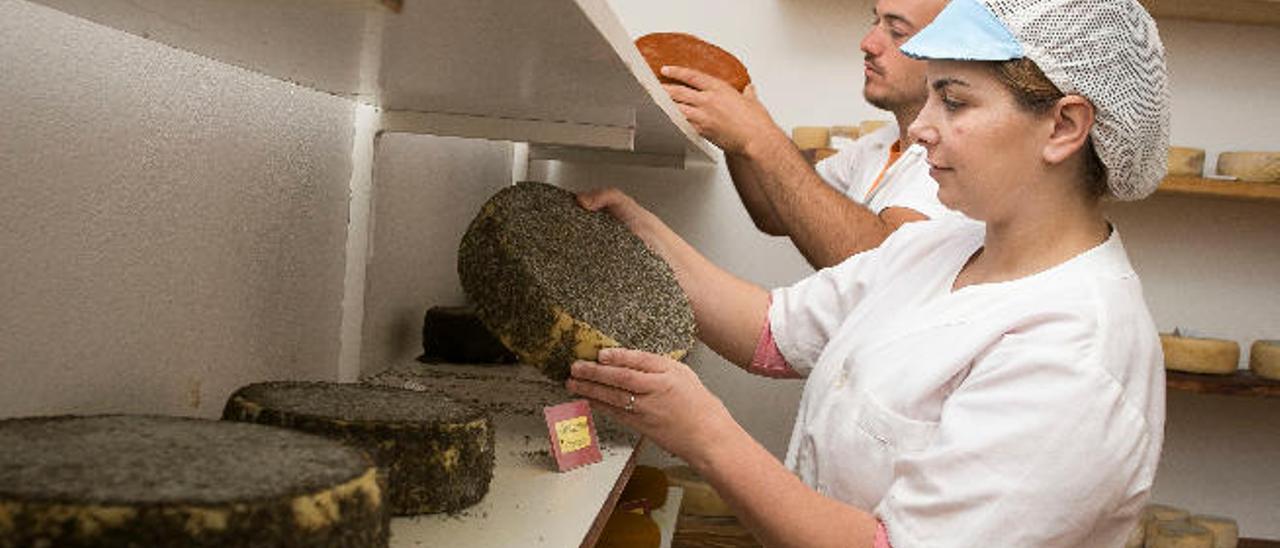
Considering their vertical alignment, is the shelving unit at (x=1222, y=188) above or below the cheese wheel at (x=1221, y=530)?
above

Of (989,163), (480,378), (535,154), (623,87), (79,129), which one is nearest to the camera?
(79,129)

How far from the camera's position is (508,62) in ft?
4.36

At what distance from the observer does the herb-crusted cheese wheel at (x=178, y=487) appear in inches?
25.8

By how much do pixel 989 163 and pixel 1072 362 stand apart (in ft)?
0.75

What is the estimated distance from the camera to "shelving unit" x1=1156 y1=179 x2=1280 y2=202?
119 inches

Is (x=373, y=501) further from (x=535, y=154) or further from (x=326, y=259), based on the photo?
(x=535, y=154)

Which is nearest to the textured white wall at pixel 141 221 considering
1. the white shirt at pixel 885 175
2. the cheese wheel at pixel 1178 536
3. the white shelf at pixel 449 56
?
the white shelf at pixel 449 56

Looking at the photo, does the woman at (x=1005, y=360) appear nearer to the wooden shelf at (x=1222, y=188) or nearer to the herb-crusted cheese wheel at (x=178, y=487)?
the herb-crusted cheese wheel at (x=178, y=487)

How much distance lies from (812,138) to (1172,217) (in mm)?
927

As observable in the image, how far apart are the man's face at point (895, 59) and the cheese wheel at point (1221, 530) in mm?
1290

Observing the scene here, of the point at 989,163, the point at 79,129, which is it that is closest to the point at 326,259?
the point at 79,129

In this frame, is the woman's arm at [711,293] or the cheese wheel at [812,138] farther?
the cheese wheel at [812,138]

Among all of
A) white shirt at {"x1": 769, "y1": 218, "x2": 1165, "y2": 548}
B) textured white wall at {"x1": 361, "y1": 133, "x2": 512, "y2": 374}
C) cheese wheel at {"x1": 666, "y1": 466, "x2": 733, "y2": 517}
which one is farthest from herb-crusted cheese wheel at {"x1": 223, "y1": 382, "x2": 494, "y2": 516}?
cheese wheel at {"x1": 666, "y1": 466, "x2": 733, "y2": 517}

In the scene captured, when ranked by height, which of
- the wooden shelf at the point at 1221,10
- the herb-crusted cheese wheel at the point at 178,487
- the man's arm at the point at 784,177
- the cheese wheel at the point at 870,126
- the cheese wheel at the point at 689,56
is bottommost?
the herb-crusted cheese wheel at the point at 178,487
